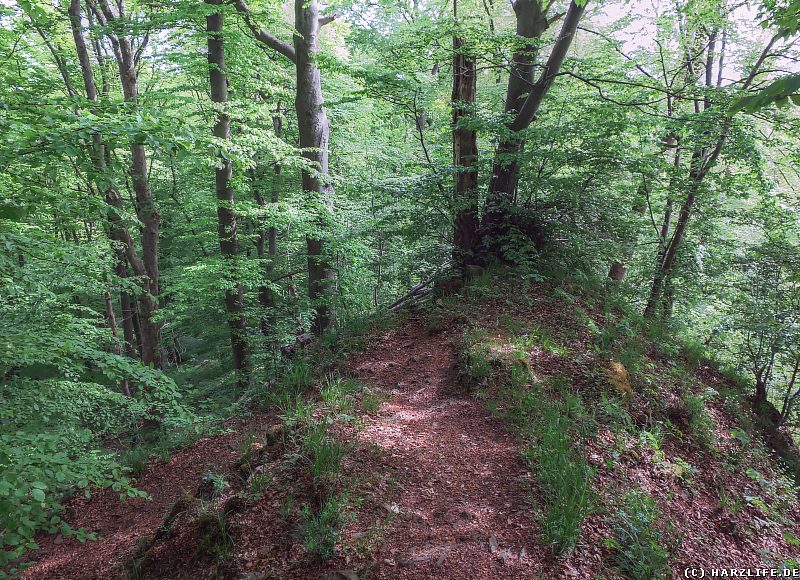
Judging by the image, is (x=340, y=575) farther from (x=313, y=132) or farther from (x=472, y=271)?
(x=313, y=132)

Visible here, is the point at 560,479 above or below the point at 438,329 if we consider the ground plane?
below

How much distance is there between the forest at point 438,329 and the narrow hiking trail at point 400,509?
0.02m

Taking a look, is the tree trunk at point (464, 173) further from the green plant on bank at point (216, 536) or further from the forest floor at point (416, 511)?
the green plant on bank at point (216, 536)

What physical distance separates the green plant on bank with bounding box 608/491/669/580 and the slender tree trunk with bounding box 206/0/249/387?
6648 millimetres

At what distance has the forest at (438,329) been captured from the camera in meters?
2.90

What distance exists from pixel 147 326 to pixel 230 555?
7368 millimetres

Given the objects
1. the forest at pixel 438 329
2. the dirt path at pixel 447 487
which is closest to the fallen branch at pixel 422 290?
the forest at pixel 438 329

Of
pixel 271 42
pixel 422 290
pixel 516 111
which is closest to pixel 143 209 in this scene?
pixel 271 42

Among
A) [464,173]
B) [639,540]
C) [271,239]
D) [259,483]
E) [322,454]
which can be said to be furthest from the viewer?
[271,239]

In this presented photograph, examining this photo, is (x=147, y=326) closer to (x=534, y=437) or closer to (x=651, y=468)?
(x=534, y=437)

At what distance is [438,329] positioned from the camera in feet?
21.6

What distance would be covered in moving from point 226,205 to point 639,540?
8.18 meters

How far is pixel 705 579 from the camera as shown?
2.77 meters

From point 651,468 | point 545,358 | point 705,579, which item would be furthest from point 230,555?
point 545,358
